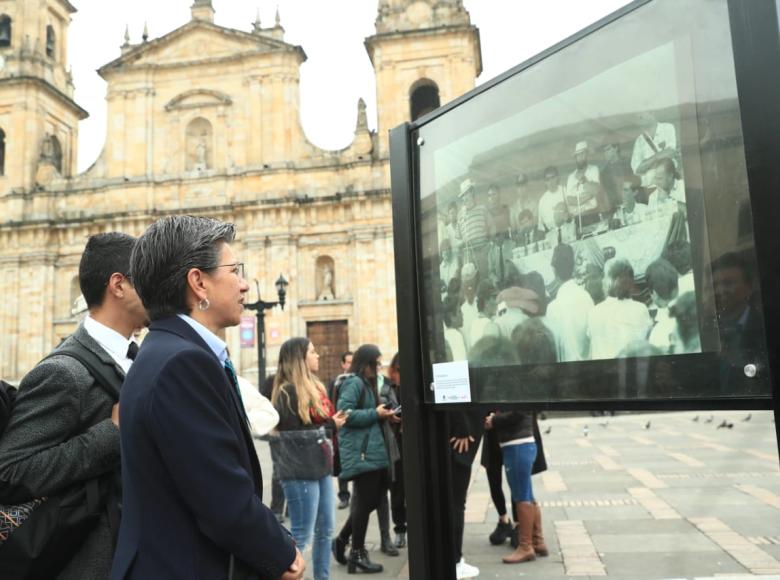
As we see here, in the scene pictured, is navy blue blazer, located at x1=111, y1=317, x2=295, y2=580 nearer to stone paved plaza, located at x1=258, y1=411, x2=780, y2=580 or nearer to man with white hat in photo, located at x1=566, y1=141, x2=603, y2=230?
man with white hat in photo, located at x1=566, y1=141, x2=603, y2=230

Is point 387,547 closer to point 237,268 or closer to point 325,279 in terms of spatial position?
point 237,268

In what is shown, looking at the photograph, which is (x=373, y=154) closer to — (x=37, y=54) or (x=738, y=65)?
(x=37, y=54)

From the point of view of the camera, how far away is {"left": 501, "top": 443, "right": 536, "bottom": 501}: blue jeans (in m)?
5.79

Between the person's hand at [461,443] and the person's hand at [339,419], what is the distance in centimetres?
90

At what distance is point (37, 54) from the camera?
32188mm

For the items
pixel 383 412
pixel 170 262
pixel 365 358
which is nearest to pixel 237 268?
pixel 170 262

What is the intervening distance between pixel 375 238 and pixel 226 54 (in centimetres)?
1078

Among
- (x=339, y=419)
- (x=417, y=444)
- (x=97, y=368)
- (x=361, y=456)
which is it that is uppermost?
(x=97, y=368)

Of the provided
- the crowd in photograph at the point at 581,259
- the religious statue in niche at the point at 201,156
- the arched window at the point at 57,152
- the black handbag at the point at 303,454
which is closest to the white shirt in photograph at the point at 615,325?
the crowd in photograph at the point at 581,259

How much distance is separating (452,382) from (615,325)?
72 centimetres

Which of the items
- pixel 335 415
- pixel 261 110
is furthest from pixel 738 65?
pixel 261 110

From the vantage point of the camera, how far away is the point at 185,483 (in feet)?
6.06

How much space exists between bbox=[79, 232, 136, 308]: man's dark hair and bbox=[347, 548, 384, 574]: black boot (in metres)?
3.79

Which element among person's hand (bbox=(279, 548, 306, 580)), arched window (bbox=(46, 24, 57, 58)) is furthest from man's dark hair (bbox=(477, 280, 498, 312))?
arched window (bbox=(46, 24, 57, 58))
